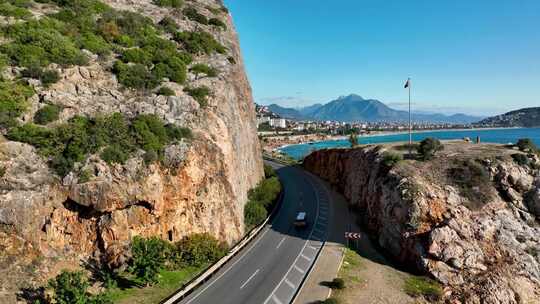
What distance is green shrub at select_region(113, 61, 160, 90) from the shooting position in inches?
1358

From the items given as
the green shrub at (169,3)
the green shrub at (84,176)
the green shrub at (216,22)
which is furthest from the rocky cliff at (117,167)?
the green shrub at (169,3)

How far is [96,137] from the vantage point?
27078 mm

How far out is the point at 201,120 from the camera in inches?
1335

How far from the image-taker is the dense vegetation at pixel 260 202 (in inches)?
1508

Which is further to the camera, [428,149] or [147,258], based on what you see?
[428,149]

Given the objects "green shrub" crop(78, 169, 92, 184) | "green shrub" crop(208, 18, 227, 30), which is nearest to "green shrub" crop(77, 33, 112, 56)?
"green shrub" crop(78, 169, 92, 184)

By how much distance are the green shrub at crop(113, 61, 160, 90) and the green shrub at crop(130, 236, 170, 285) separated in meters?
17.4

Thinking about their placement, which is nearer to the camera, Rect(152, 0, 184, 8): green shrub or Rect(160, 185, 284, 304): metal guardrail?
Rect(160, 185, 284, 304): metal guardrail

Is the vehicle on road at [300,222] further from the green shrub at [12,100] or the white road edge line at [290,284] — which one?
the green shrub at [12,100]

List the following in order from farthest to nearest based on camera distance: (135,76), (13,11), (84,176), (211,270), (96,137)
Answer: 1. (13,11)
2. (135,76)
3. (211,270)
4. (96,137)
5. (84,176)

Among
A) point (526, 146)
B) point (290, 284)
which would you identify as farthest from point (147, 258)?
point (526, 146)

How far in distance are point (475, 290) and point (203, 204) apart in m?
24.5

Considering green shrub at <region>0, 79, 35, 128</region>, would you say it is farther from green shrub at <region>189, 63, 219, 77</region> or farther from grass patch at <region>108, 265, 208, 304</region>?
green shrub at <region>189, 63, 219, 77</region>

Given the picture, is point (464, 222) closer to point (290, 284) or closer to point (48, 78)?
point (290, 284)
